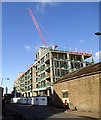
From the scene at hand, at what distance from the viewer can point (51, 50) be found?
171 feet

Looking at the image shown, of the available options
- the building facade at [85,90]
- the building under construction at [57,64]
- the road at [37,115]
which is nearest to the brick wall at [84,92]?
the building facade at [85,90]

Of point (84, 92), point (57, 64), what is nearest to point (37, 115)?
point (84, 92)

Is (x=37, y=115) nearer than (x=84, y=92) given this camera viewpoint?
Yes

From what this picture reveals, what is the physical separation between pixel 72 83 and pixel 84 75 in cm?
401

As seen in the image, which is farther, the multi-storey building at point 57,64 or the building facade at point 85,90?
the multi-storey building at point 57,64

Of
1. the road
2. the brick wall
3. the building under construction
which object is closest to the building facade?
the brick wall

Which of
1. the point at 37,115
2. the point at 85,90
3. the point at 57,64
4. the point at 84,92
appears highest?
the point at 57,64

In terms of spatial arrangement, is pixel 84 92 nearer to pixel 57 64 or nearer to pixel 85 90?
pixel 85 90

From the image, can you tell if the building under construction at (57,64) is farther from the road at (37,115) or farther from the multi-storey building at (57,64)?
the road at (37,115)

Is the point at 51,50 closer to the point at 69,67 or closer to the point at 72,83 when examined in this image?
the point at 69,67

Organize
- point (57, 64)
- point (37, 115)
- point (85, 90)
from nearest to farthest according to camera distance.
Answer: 1. point (37, 115)
2. point (85, 90)
3. point (57, 64)

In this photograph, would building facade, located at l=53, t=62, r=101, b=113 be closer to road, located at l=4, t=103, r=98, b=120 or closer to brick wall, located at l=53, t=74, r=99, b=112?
brick wall, located at l=53, t=74, r=99, b=112

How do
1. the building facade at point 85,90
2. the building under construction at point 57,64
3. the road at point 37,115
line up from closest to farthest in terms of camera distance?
the road at point 37,115 < the building facade at point 85,90 < the building under construction at point 57,64

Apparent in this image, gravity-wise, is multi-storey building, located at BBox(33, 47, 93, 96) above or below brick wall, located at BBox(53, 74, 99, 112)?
above
